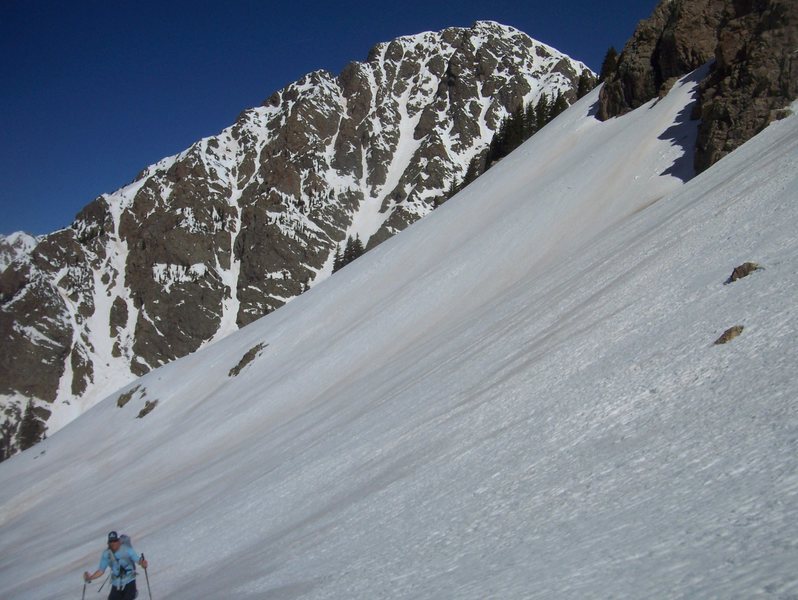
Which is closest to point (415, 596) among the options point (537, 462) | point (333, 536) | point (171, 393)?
point (537, 462)

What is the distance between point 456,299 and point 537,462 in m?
20.4

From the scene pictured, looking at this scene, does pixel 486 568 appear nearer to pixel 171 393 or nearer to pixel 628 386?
pixel 628 386

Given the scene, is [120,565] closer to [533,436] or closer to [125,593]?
[125,593]

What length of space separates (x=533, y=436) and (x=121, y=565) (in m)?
8.07

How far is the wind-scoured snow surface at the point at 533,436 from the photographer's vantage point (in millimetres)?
5387

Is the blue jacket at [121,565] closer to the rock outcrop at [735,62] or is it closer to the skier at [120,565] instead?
the skier at [120,565]

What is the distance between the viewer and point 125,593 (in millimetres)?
10500

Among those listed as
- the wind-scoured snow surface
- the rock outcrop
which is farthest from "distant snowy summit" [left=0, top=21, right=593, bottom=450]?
the wind-scoured snow surface

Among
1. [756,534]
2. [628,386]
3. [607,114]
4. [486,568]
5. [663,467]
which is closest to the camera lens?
[756,534]

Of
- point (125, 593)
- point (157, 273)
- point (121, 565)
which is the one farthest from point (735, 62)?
point (157, 273)

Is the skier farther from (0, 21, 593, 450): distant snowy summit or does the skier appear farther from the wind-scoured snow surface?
A: (0, 21, 593, 450): distant snowy summit

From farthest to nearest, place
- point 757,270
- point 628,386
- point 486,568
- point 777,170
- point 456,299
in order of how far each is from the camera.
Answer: point 456,299
point 777,170
point 757,270
point 628,386
point 486,568

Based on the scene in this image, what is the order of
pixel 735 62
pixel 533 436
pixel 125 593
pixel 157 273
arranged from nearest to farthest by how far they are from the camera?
pixel 533 436, pixel 125 593, pixel 735 62, pixel 157 273

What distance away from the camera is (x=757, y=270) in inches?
446
